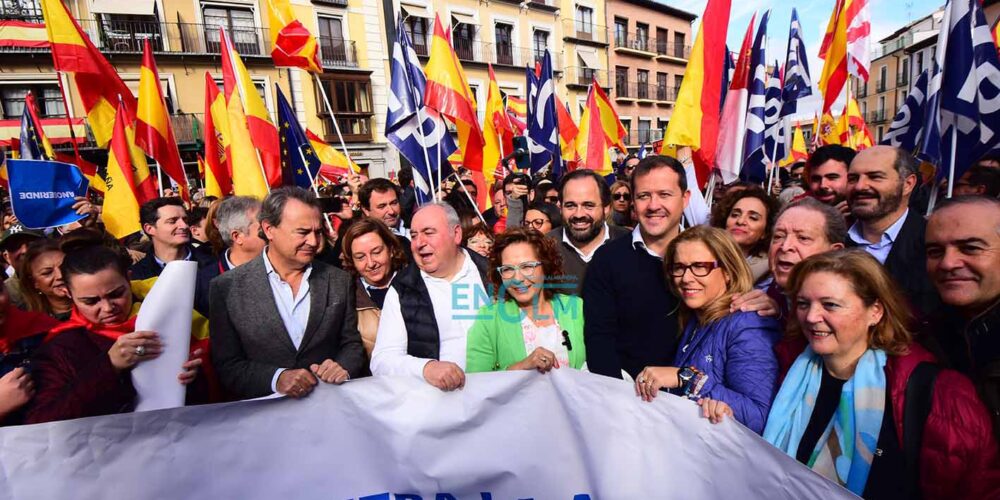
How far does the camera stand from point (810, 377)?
64.7 inches

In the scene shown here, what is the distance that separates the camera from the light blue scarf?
4.75 feet

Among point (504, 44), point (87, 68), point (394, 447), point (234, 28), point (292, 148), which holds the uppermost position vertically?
point (504, 44)

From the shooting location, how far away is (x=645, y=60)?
35.6m

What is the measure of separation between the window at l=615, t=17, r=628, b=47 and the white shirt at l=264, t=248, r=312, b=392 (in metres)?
35.7

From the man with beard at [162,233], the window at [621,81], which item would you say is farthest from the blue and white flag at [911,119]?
the window at [621,81]

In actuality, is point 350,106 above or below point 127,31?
below

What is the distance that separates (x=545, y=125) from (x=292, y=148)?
357cm

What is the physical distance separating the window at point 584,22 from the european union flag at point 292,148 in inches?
1118

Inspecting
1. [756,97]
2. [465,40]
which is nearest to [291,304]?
[756,97]

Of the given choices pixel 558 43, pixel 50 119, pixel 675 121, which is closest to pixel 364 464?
pixel 675 121

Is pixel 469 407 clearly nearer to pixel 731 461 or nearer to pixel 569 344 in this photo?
pixel 569 344

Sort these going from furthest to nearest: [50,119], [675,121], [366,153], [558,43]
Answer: [558,43] < [366,153] < [50,119] < [675,121]

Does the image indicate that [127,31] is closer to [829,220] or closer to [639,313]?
[639,313]

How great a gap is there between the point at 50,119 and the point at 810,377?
2515 centimetres
